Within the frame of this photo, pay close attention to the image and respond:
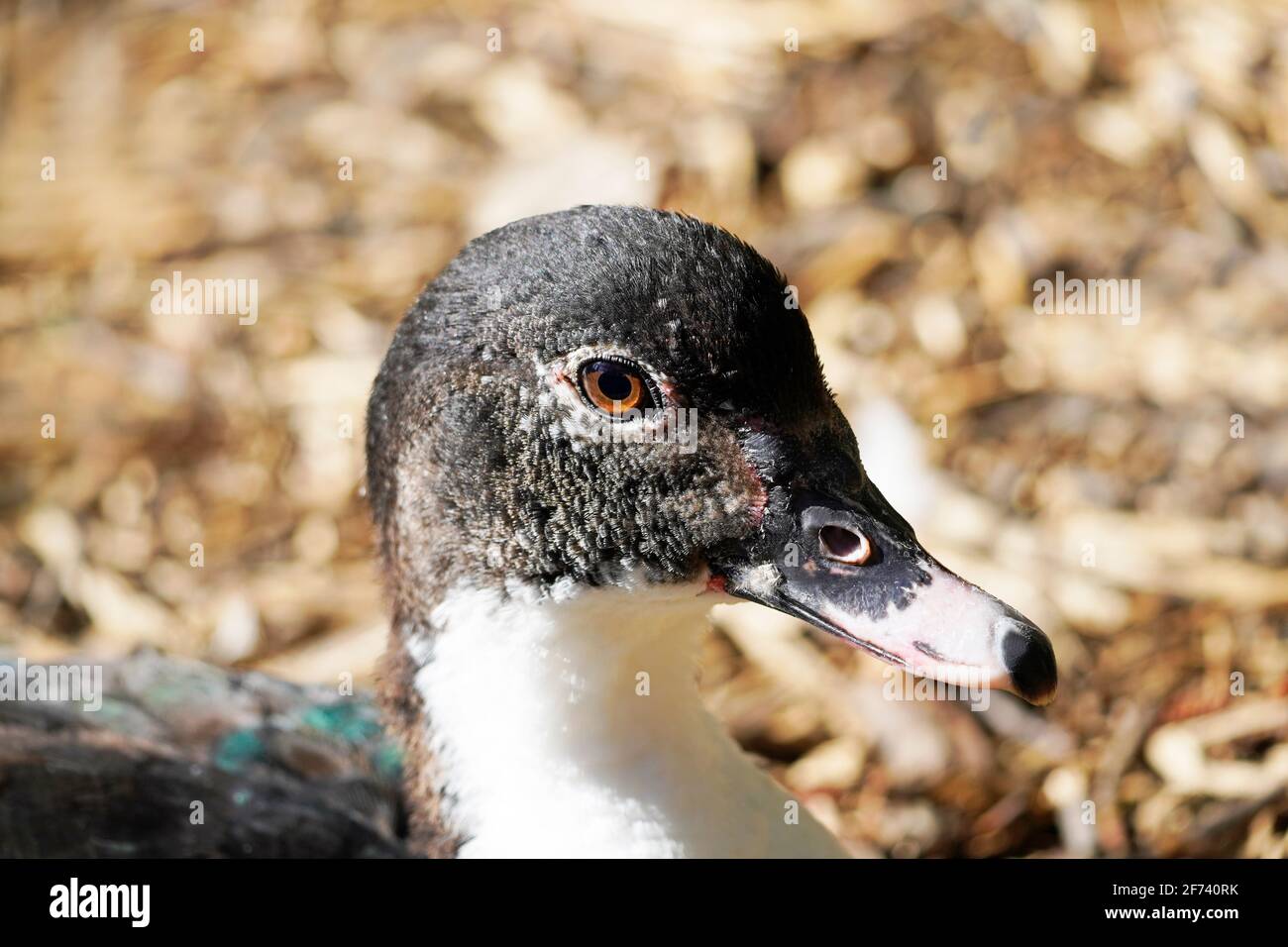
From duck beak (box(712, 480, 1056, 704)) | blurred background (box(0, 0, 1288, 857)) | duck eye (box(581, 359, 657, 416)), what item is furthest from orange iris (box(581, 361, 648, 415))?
blurred background (box(0, 0, 1288, 857))

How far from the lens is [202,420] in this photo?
4746mm

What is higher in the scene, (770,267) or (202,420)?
(202,420)

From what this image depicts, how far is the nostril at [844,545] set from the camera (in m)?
2.38

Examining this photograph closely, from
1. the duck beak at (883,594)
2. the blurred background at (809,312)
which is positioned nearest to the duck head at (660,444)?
the duck beak at (883,594)

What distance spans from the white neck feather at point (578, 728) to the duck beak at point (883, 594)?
Answer: 16cm

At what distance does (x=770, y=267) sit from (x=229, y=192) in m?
3.15

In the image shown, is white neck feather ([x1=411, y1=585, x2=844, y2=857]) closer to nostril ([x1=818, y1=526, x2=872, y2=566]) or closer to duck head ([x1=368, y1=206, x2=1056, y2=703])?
duck head ([x1=368, y1=206, x2=1056, y2=703])

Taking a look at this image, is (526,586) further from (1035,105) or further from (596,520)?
(1035,105)

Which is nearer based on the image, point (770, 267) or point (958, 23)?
point (770, 267)

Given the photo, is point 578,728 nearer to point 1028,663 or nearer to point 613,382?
point 613,382

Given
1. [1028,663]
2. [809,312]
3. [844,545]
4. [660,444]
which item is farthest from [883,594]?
[809,312]

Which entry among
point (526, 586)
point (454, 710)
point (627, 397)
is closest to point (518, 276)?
point (627, 397)

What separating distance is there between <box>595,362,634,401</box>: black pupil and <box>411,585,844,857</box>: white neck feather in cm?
31

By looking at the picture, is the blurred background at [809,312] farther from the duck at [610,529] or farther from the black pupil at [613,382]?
the black pupil at [613,382]
